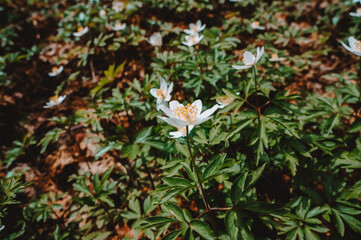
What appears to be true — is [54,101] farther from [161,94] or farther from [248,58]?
[248,58]

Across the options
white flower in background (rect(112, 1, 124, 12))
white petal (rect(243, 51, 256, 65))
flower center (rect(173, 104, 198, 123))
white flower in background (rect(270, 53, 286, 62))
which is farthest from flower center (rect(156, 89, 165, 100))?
white flower in background (rect(112, 1, 124, 12))

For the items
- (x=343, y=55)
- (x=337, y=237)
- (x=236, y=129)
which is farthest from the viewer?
(x=343, y=55)

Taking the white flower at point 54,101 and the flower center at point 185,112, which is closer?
the flower center at point 185,112

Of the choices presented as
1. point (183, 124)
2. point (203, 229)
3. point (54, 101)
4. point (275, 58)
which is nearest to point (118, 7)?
point (54, 101)

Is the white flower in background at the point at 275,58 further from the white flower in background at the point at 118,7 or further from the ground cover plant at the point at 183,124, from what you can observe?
the white flower in background at the point at 118,7

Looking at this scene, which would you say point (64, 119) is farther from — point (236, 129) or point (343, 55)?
point (343, 55)

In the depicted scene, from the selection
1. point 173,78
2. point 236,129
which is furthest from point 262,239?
point 173,78

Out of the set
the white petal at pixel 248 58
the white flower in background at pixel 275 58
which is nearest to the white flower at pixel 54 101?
the white petal at pixel 248 58
